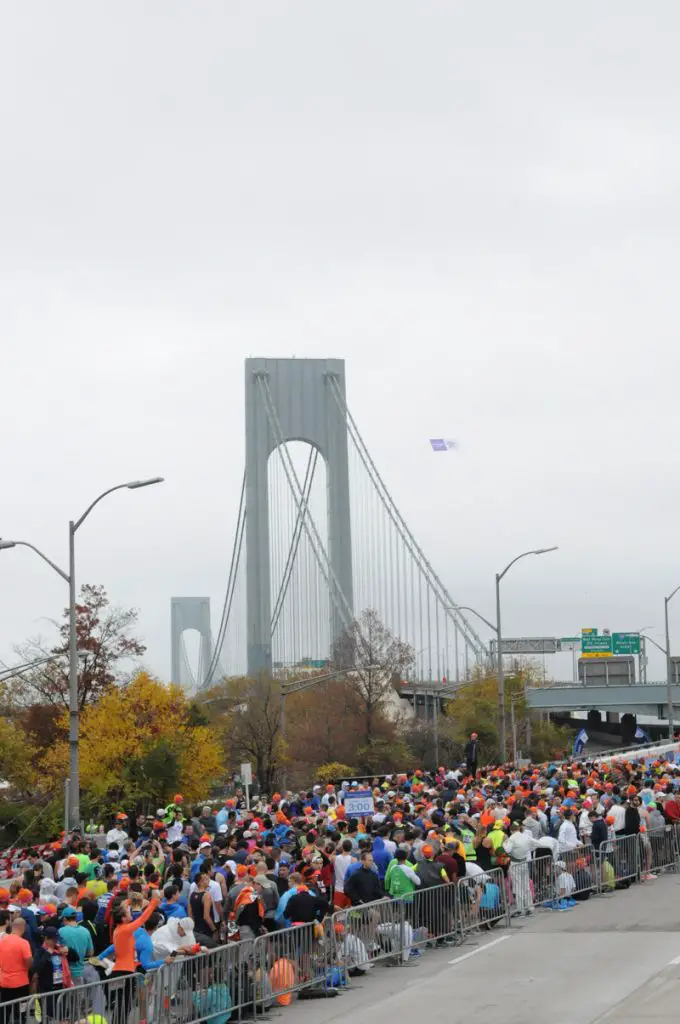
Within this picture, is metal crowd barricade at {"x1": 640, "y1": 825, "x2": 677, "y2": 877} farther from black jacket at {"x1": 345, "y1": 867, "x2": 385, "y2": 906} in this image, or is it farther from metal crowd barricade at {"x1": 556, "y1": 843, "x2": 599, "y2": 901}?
black jacket at {"x1": 345, "y1": 867, "x2": 385, "y2": 906}

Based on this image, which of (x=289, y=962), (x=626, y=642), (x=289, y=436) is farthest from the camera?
(x=626, y=642)

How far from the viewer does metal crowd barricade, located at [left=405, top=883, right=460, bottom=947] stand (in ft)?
59.7

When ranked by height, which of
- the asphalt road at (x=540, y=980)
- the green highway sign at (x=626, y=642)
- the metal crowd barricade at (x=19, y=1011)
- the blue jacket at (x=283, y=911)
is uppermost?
the green highway sign at (x=626, y=642)

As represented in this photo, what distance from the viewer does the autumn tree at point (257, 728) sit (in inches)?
2240

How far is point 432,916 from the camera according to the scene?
1864 centimetres

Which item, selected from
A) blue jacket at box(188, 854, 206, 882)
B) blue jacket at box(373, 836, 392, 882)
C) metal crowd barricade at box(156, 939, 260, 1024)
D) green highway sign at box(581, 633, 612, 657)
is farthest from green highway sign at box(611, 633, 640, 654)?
metal crowd barricade at box(156, 939, 260, 1024)

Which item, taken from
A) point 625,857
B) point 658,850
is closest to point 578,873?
point 625,857

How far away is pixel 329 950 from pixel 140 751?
1087 inches

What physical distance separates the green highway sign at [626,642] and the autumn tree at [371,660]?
4108cm

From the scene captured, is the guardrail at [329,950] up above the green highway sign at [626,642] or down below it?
below

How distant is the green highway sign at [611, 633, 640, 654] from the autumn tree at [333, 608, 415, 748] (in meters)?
41.1

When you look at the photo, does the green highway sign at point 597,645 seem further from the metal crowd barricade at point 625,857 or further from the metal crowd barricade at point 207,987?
the metal crowd barricade at point 207,987

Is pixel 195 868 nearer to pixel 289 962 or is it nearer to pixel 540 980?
pixel 289 962

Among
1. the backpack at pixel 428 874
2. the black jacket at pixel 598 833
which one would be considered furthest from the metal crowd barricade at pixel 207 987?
the black jacket at pixel 598 833
